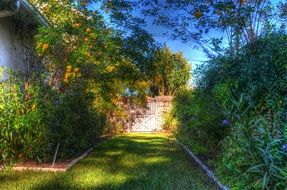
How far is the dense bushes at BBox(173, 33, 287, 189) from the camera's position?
5.01 m

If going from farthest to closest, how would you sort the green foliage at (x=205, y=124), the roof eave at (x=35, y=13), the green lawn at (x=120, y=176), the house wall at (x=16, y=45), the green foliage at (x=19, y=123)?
the house wall at (x=16, y=45) → the roof eave at (x=35, y=13) → the green foliage at (x=205, y=124) → the green foliage at (x=19, y=123) → the green lawn at (x=120, y=176)

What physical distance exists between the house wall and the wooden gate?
11261 mm

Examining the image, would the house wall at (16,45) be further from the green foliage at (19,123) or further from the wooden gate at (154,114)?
the wooden gate at (154,114)

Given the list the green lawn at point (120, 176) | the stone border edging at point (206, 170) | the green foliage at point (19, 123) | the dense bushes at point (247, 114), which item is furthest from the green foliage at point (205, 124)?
the green foliage at point (19, 123)

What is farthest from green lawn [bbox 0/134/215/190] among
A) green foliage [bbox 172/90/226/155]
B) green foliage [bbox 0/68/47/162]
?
green foliage [bbox 0/68/47/162]

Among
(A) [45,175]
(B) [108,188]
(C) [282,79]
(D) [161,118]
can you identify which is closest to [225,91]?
(C) [282,79]

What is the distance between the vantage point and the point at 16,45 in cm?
1049

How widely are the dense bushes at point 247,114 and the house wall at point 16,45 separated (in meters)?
4.90

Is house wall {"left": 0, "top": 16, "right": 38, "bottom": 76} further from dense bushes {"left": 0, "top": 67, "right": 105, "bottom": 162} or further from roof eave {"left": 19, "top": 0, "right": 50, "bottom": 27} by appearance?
dense bushes {"left": 0, "top": 67, "right": 105, "bottom": 162}

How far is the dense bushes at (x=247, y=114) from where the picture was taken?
501cm

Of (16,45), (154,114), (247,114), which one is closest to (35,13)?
(16,45)

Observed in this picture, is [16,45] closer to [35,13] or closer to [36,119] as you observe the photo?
[35,13]

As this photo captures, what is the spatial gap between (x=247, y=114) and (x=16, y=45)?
22.8 feet

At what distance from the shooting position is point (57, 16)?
10219 millimetres
